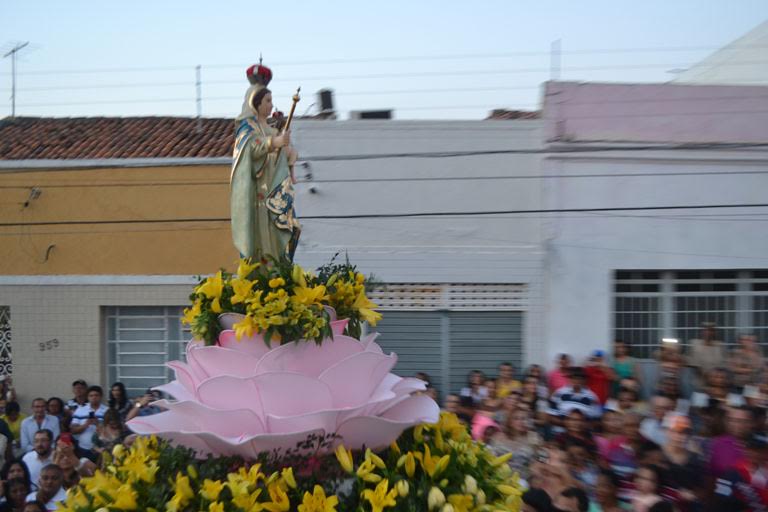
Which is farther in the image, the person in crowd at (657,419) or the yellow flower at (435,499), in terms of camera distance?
the person in crowd at (657,419)

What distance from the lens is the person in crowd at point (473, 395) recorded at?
27.6 ft

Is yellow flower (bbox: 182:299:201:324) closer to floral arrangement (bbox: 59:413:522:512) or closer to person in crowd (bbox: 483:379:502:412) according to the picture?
floral arrangement (bbox: 59:413:522:512)

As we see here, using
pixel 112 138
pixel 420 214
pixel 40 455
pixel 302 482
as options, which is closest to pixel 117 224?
pixel 112 138

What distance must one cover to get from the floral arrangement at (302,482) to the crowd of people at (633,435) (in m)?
1.74

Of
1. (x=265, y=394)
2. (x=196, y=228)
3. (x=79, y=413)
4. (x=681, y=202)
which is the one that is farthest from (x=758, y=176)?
(x=265, y=394)

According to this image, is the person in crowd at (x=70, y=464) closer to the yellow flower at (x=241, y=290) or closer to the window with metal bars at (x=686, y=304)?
the yellow flower at (x=241, y=290)

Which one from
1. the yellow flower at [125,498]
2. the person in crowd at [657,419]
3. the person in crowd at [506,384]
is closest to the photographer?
the yellow flower at [125,498]

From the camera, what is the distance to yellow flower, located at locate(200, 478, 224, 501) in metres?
3.32

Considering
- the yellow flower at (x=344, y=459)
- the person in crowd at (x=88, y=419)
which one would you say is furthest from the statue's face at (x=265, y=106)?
the person in crowd at (x=88, y=419)

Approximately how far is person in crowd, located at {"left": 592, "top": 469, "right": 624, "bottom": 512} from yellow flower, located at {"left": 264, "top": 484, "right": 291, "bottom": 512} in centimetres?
309

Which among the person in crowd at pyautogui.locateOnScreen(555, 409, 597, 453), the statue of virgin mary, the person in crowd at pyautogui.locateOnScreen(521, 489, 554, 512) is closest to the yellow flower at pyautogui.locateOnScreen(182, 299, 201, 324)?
the statue of virgin mary

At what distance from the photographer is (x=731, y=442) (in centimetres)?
640

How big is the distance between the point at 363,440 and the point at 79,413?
7.30 meters

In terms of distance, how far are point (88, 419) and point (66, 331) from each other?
145 inches
